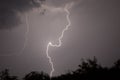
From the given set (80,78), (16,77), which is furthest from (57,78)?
(16,77)

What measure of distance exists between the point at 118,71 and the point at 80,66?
8.95 m

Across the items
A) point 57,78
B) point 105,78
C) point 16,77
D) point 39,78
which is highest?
point 16,77

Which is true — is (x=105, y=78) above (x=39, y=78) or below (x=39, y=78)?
below

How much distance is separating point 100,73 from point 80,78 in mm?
1846

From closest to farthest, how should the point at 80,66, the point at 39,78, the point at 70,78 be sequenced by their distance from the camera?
the point at 70,78 → the point at 39,78 → the point at 80,66

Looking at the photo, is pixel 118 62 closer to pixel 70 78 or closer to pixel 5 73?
pixel 70 78

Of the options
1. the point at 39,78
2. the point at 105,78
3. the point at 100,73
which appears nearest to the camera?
the point at 105,78

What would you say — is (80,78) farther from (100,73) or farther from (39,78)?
(39,78)

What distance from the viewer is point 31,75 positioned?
24203mm

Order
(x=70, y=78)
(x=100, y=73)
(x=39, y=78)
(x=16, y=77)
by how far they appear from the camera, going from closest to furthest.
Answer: (x=100, y=73)
(x=70, y=78)
(x=39, y=78)
(x=16, y=77)

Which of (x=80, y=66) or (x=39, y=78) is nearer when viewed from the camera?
(x=39, y=78)

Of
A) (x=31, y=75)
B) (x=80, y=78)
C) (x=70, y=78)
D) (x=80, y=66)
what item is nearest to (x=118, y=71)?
(x=80, y=78)

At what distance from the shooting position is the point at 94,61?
84.0ft

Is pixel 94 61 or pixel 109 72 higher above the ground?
pixel 94 61
